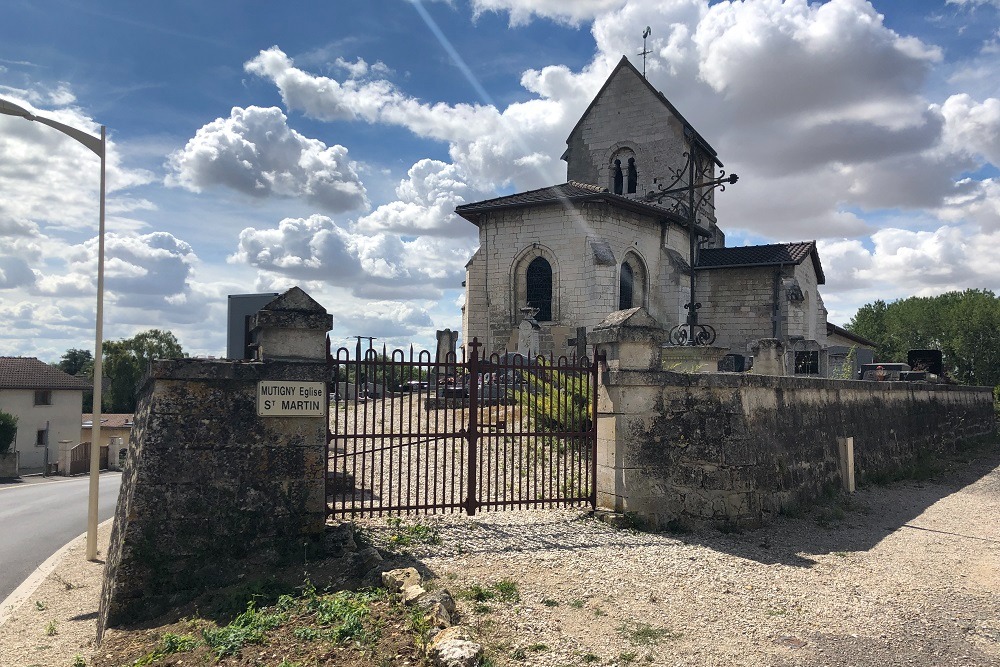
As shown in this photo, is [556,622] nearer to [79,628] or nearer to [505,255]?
[79,628]

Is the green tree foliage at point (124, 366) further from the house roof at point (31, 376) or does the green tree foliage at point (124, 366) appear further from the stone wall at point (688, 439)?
the stone wall at point (688, 439)

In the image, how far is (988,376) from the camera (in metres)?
45.5

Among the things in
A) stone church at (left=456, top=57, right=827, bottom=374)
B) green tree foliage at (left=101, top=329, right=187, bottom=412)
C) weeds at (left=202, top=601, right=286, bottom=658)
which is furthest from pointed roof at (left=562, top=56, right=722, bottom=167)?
green tree foliage at (left=101, top=329, right=187, bottom=412)

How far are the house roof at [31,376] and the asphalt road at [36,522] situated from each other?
56.3 ft

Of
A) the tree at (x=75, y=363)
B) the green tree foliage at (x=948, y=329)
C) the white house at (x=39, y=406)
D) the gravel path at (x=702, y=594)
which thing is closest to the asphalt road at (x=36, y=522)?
the gravel path at (x=702, y=594)

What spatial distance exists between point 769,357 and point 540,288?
9911 mm

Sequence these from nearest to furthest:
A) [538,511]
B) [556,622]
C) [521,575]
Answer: [556,622], [521,575], [538,511]

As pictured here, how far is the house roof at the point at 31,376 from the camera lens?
37469mm

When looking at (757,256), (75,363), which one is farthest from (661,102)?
(75,363)

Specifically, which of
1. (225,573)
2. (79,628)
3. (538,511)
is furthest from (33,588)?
(538,511)

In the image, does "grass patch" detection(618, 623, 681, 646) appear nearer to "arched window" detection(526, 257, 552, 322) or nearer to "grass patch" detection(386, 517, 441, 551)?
"grass patch" detection(386, 517, 441, 551)

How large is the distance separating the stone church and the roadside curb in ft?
37.8

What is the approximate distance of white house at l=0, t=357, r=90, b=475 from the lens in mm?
Result: 36938

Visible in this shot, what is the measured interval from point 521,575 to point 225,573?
99.6 inches
